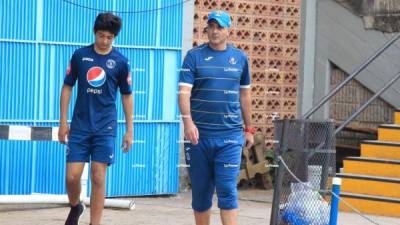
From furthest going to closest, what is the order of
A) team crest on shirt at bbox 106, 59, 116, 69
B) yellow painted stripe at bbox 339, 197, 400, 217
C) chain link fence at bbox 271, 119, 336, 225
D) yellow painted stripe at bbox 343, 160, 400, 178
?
yellow painted stripe at bbox 343, 160, 400, 178 < yellow painted stripe at bbox 339, 197, 400, 217 < chain link fence at bbox 271, 119, 336, 225 < team crest on shirt at bbox 106, 59, 116, 69

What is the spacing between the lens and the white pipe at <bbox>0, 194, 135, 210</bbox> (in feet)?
34.8

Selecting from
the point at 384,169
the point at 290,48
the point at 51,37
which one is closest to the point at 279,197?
the point at 384,169

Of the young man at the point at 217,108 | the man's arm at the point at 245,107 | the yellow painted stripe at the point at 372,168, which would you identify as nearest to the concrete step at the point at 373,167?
the yellow painted stripe at the point at 372,168

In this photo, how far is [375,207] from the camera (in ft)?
37.7

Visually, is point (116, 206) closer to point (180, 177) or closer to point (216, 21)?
point (180, 177)

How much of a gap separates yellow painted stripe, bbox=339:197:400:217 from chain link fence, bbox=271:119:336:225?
5.74 feet

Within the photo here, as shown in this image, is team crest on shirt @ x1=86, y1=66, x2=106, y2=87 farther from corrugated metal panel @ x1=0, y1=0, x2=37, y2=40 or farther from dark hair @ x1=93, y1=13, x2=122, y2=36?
corrugated metal panel @ x1=0, y1=0, x2=37, y2=40

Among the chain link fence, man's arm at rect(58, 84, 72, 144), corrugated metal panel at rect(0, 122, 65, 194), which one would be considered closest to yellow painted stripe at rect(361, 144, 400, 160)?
the chain link fence

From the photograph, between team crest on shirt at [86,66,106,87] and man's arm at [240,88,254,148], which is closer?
man's arm at [240,88,254,148]

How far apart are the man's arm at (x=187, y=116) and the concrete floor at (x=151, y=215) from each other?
2.51 m

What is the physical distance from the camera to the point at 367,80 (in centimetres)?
1388

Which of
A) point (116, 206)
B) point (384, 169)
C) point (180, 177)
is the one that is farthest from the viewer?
point (180, 177)

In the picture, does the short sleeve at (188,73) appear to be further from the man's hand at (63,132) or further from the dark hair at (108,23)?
the man's hand at (63,132)

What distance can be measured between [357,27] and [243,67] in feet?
20.2
